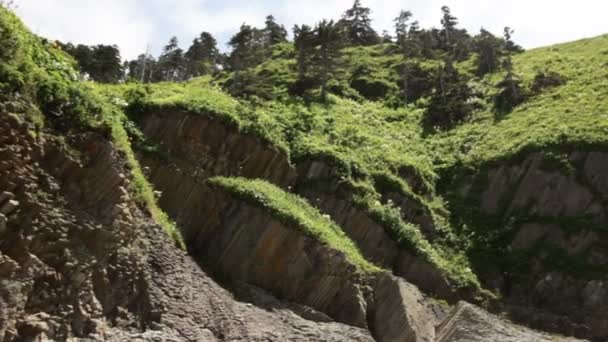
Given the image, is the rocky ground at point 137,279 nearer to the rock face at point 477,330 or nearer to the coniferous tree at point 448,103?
the rock face at point 477,330

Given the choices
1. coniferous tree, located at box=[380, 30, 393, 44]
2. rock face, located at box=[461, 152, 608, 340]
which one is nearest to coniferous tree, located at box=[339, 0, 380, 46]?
coniferous tree, located at box=[380, 30, 393, 44]

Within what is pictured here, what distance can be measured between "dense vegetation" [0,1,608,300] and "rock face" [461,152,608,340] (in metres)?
1.24

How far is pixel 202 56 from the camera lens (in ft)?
323

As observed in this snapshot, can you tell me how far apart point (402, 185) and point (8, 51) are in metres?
22.8

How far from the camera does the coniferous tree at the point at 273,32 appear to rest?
331 feet

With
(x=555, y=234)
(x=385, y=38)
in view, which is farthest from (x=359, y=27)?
(x=555, y=234)

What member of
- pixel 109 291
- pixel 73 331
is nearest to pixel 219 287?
pixel 109 291

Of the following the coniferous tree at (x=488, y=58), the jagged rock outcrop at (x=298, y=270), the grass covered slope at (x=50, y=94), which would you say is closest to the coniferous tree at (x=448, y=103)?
the coniferous tree at (x=488, y=58)

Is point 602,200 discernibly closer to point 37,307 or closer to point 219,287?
point 219,287

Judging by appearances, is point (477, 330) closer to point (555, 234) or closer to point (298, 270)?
point (298, 270)

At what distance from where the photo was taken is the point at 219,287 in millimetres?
22797

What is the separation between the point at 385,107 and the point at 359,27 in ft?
145

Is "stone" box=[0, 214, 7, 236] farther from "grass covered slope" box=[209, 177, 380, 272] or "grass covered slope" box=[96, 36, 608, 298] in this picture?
"grass covered slope" box=[96, 36, 608, 298]

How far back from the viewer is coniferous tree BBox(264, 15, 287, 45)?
101m
